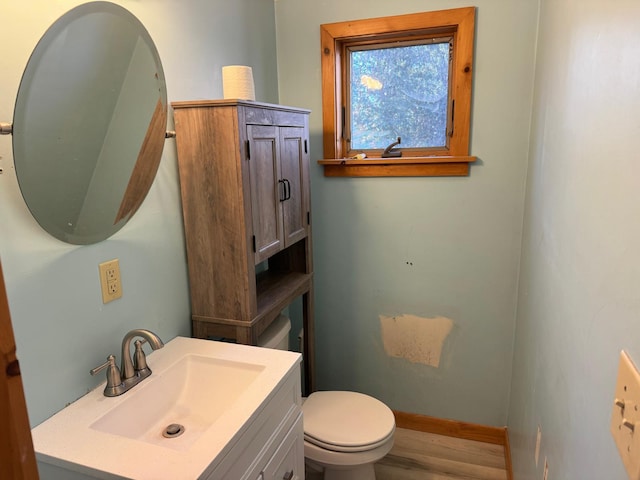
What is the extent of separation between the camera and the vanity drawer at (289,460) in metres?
1.26

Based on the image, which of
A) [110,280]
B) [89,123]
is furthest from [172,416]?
[89,123]

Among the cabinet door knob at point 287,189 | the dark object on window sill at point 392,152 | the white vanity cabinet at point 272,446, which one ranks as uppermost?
the dark object on window sill at point 392,152

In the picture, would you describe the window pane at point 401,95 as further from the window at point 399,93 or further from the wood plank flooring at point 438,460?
the wood plank flooring at point 438,460

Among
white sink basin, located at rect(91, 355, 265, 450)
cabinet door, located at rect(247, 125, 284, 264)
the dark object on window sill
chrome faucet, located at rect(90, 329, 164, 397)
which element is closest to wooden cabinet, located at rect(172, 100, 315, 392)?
cabinet door, located at rect(247, 125, 284, 264)

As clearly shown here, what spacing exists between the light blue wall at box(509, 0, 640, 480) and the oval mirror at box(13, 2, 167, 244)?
1.16 meters

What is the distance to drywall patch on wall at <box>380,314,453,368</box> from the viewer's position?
229 centimetres

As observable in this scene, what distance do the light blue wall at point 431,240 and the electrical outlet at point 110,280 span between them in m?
1.21

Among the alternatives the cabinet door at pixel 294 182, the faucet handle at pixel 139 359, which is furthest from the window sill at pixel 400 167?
the faucet handle at pixel 139 359

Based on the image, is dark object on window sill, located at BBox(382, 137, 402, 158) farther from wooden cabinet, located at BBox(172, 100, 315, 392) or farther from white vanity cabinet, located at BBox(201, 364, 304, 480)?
white vanity cabinet, located at BBox(201, 364, 304, 480)

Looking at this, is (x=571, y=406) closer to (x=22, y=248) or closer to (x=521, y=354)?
(x=521, y=354)

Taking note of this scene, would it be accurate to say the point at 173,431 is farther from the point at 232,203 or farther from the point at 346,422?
the point at 346,422

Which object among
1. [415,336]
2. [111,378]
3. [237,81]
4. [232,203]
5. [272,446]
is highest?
[237,81]

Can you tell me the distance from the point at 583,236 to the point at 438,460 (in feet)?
5.36

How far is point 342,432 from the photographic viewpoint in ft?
5.83
